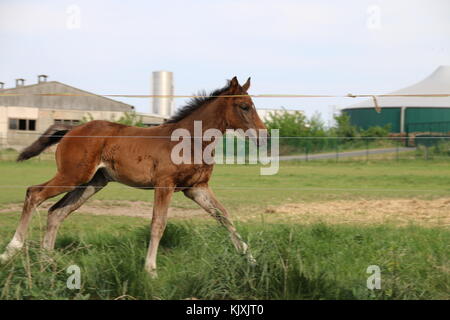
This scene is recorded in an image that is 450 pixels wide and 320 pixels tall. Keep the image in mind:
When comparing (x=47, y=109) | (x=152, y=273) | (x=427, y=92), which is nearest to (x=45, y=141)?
(x=152, y=273)

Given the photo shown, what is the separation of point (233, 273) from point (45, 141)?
3.39 meters

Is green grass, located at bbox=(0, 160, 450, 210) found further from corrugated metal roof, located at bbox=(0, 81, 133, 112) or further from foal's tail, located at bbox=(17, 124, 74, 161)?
corrugated metal roof, located at bbox=(0, 81, 133, 112)

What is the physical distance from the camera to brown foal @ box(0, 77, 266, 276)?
5.68 meters

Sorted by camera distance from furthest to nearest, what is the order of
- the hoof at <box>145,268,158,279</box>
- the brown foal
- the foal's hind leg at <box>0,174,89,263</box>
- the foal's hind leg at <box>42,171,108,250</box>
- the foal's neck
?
the foal's hind leg at <box>42,171,108,250</box> → the foal's neck → the foal's hind leg at <box>0,174,89,263</box> → the brown foal → the hoof at <box>145,268,158,279</box>

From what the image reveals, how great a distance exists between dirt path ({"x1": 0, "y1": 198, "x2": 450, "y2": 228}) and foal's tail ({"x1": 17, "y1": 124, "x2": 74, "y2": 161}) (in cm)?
317

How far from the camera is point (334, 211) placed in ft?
32.2

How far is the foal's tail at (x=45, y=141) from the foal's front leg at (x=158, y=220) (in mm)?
1737

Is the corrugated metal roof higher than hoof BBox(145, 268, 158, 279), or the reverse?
the corrugated metal roof

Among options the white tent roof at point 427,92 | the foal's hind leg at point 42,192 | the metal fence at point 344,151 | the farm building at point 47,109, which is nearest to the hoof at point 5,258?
the foal's hind leg at point 42,192

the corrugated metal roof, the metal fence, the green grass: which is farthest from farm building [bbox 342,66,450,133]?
the green grass

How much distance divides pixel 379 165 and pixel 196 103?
14088mm

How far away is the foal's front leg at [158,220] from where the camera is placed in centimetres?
523
